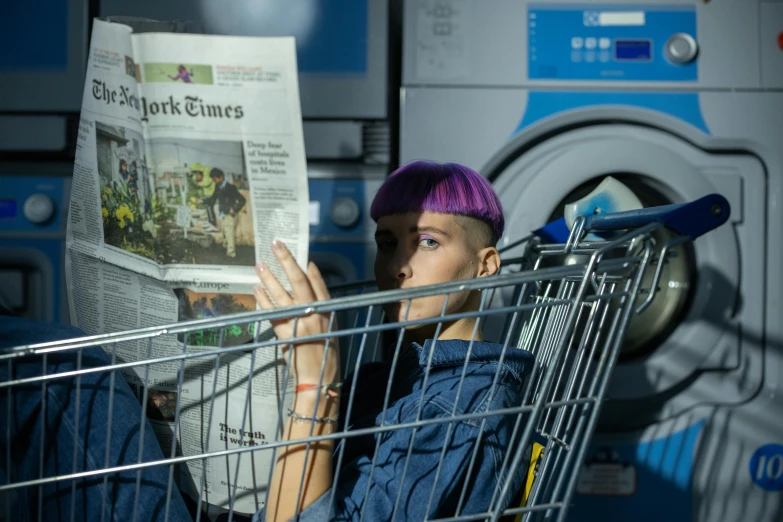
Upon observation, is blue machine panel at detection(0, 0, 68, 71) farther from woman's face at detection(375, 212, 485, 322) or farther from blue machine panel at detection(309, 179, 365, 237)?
woman's face at detection(375, 212, 485, 322)

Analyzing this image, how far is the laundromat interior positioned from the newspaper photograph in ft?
2.43

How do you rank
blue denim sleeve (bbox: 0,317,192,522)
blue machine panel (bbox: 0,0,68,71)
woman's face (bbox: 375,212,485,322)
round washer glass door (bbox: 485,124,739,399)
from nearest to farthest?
1. blue denim sleeve (bbox: 0,317,192,522)
2. woman's face (bbox: 375,212,485,322)
3. round washer glass door (bbox: 485,124,739,399)
4. blue machine panel (bbox: 0,0,68,71)

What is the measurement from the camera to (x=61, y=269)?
1657 millimetres

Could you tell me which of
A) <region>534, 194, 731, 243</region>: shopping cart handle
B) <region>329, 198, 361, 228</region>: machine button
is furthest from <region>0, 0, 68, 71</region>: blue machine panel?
<region>534, 194, 731, 243</region>: shopping cart handle

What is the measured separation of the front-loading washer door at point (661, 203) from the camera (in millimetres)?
1563

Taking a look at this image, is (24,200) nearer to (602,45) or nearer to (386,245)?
(386,245)

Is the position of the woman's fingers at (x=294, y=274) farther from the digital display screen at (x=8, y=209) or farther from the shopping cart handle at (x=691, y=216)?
the digital display screen at (x=8, y=209)

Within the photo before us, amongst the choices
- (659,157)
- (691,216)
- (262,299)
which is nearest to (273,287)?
(262,299)

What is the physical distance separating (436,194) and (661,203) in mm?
703

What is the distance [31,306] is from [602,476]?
4.36ft

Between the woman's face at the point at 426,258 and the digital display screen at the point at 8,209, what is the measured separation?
38.6 inches

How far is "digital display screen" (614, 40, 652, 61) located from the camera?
1.62m

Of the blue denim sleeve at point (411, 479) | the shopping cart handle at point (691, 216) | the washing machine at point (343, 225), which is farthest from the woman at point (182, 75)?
the washing machine at point (343, 225)

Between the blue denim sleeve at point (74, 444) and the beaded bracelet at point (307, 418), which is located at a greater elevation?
the beaded bracelet at point (307, 418)
